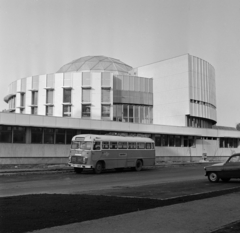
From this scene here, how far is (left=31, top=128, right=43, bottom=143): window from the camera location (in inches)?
1462

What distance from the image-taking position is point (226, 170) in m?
18.1

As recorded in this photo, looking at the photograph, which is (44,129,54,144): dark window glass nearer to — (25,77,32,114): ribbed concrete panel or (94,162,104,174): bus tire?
(94,162,104,174): bus tire

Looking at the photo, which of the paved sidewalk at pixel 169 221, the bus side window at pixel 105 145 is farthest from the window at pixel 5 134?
the paved sidewalk at pixel 169 221

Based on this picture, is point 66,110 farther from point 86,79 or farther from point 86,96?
point 86,79

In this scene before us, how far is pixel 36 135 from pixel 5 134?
11.4 ft

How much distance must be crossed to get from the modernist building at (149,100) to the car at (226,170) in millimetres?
27565

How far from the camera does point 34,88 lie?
191 feet

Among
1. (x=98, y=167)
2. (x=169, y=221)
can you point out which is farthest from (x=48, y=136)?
(x=169, y=221)

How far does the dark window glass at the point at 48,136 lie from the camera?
125ft

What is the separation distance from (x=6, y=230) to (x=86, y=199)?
14.5 feet

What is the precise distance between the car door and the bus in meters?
10.7

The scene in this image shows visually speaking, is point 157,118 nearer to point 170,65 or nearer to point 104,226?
point 170,65

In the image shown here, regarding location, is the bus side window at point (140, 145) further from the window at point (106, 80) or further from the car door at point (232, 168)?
the window at point (106, 80)

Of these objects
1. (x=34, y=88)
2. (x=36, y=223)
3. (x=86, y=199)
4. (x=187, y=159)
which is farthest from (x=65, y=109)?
(x=36, y=223)
